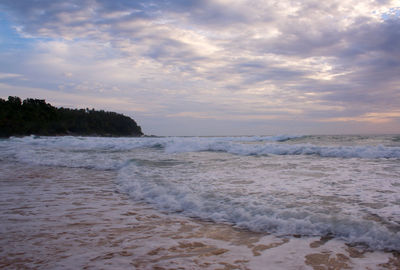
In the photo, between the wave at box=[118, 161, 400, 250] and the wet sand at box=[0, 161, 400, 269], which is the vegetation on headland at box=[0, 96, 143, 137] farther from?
the wet sand at box=[0, 161, 400, 269]

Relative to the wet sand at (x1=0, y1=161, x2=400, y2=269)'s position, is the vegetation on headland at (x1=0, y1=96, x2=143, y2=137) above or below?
above

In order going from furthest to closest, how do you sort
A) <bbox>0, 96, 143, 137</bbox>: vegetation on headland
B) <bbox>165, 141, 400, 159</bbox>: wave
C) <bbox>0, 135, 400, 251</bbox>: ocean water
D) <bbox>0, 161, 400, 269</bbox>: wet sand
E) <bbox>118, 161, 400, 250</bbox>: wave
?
<bbox>0, 96, 143, 137</bbox>: vegetation on headland, <bbox>165, 141, 400, 159</bbox>: wave, <bbox>0, 135, 400, 251</bbox>: ocean water, <bbox>118, 161, 400, 250</bbox>: wave, <bbox>0, 161, 400, 269</bbox>: wet sand

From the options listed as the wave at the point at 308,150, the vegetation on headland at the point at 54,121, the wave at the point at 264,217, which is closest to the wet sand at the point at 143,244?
the wave at the point at 264,217

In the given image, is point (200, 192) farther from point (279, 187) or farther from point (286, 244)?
point (286, 244)

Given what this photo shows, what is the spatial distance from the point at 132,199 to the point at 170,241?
2.42m

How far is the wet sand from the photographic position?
8.18ft

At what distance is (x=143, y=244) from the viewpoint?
2.97 m

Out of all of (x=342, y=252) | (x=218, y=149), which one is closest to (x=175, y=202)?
(x=342, y=252)

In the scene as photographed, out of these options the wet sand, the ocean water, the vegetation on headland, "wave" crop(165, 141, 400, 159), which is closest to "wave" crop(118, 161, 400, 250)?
the ocean water

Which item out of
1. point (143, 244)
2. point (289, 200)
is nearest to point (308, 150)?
point (289, 200)

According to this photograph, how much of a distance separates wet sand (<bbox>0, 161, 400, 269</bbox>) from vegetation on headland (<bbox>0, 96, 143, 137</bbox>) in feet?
173

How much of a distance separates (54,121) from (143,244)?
59520mm

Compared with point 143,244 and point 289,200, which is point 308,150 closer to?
point 289,200

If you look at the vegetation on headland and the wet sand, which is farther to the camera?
the vegetation on headland
